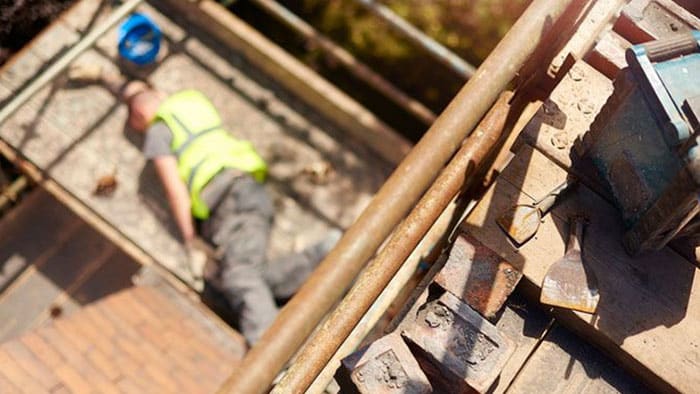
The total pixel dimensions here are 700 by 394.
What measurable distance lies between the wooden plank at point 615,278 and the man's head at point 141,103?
4138 mm

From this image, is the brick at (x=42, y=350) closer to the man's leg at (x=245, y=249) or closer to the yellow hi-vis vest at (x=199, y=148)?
the man's leg at (x=245, y=249)

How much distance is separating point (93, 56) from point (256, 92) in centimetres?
155

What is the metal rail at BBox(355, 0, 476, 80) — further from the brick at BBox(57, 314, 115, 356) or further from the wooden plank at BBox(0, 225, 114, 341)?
the brick at BBox(57, 314, 115, 356)

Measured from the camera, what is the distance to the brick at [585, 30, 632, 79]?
262 centimetres

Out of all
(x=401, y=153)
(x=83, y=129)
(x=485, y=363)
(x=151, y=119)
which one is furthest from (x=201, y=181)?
(x=485, y=363)

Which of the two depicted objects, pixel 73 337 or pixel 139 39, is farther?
pixel 139 39

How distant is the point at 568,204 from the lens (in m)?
2.44

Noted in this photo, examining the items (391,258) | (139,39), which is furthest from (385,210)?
(139,39)

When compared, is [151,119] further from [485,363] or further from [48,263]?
[485,363]

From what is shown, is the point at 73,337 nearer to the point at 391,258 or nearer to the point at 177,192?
the point at 177,192

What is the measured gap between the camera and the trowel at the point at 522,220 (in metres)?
2.34

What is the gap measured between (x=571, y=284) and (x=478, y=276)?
0.30m

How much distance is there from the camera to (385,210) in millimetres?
2088

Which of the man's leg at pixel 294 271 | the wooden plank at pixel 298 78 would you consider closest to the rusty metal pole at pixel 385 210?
the man's leg at pixel 294 271
